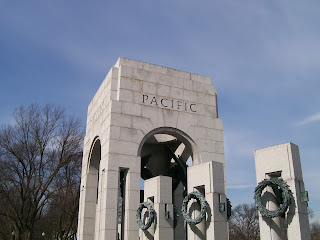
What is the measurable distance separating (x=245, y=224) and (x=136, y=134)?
50399 millimetres

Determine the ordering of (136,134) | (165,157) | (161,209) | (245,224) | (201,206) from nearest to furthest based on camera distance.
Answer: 1. (201,206)
2. (161,209)
3. (136,134)
4. (165,157)
5. (245,224)

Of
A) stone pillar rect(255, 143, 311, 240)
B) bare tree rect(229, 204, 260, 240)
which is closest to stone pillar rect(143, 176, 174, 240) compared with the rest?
stone pillar rect(255, 143, 311, 240)

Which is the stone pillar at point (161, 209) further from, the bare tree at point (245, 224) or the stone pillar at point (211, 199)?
the bare tree at point (245, 224)

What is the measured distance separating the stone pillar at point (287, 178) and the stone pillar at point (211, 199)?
5.99ft

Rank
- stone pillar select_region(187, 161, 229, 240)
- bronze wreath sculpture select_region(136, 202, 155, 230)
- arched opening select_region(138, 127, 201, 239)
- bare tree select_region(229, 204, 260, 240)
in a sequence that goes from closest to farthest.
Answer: stone pillar select_region(187, 161, 229, 240) < bronze wreath sculpture select_region(136, 202, 155, 230) < arched opening select_region(138, 127, 201, 239) < bare tree select_region(229, 204, 260, 240)

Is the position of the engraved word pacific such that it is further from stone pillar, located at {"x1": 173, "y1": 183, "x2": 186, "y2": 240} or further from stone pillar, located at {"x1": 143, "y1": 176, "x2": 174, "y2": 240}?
stone pillar, located at {"x1": 173, "y1": 183, "x2": 186, "y2": 240}

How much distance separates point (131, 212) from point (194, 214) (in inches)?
161

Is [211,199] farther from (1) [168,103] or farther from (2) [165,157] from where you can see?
(2) [165,157]

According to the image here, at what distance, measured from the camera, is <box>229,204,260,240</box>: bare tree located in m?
59.7

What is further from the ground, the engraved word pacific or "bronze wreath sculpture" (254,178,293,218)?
the engraved word pacific

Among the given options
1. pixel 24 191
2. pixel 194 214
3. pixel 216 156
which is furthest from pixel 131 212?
pixel 24 191

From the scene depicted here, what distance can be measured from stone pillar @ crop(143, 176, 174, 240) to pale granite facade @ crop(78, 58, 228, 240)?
43 millimetres

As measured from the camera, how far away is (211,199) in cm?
1342

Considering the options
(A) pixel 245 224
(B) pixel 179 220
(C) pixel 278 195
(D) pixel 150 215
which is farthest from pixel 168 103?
(A) pixel 245 224
